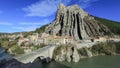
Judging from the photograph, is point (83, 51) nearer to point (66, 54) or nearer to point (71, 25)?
point (66, 54)

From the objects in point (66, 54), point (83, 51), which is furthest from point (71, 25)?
point (66, 54)

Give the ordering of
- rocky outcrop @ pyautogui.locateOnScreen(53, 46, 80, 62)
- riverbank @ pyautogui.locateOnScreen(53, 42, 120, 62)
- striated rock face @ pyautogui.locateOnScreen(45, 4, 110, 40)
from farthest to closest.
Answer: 1. striated rock face @ pyautogui.locateOnScreen(45, 4, 110, 40)
2. riverbank @ pyautogui.locateOnScreen(53, 42, 120, 62)
3. rocky outcrop @ pyautogui.locateOnScreen(53, 46, 80, 62)

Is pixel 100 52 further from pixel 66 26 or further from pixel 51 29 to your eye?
pixel 51 29

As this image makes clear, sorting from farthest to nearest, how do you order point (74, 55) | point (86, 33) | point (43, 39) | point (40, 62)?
point (86, 33)
point (43, 39)
point (74, 55)
point (40, 62)

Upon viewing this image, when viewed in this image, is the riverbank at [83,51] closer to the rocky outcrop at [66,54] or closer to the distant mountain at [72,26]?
the rocky outcrop at [66,54]

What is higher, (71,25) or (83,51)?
(71,25)

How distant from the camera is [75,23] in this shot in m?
104

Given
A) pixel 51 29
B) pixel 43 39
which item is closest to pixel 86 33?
pixel 51 29

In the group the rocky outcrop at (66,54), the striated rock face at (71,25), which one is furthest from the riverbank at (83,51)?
the striated rock face at (71,25)

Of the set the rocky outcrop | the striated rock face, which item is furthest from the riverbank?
the striated rock face

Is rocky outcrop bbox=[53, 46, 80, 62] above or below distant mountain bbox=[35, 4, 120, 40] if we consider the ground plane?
below

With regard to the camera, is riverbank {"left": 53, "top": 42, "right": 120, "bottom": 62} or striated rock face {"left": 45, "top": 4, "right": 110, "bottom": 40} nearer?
riverbank {"left": 53, "top": 42, "right": 120, "bottom": 62}

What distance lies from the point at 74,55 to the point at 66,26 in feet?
147

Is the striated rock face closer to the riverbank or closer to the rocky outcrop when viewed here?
the riverbank
